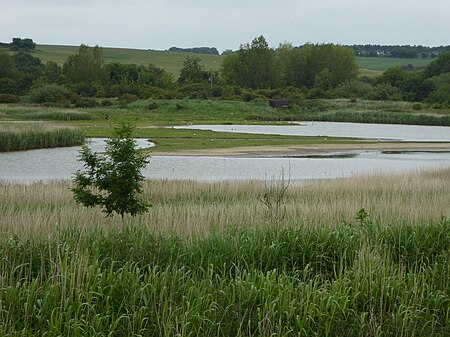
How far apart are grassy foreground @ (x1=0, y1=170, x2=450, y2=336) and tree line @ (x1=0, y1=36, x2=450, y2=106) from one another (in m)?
78.7

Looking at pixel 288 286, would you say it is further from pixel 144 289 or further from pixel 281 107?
pixel 281 107

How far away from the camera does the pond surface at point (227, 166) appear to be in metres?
32.0

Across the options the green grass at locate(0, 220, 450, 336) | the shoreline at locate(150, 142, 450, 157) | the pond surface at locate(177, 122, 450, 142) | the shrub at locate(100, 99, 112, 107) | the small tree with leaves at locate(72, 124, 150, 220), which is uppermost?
the small tree with leaves at locate(72, 124, 150, 220)

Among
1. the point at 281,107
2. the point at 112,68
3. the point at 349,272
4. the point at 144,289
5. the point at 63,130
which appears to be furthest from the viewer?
the point at 112,68

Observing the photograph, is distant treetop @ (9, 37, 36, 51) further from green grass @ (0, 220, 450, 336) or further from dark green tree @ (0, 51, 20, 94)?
green grass @ (0, 220, 450, 336)

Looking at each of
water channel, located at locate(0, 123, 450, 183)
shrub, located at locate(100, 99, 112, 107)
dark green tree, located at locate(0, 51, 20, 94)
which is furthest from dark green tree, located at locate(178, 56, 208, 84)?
water channel, located at locate(0, 123, 450, 183)

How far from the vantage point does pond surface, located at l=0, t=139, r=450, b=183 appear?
1261 inches

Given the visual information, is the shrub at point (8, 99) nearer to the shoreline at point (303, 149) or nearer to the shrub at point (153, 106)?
the shrub at point (153, 106)

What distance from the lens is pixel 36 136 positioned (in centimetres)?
4650

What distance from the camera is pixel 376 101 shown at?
107000 millimetres

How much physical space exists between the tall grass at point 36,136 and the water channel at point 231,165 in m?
1.53

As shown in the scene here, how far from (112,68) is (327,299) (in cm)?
14068

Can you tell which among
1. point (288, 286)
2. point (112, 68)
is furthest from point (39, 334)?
point (112, 68)

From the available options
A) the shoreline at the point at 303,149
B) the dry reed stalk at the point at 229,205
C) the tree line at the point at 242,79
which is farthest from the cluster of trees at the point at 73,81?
the dry reed stalk at the point at 229,205
